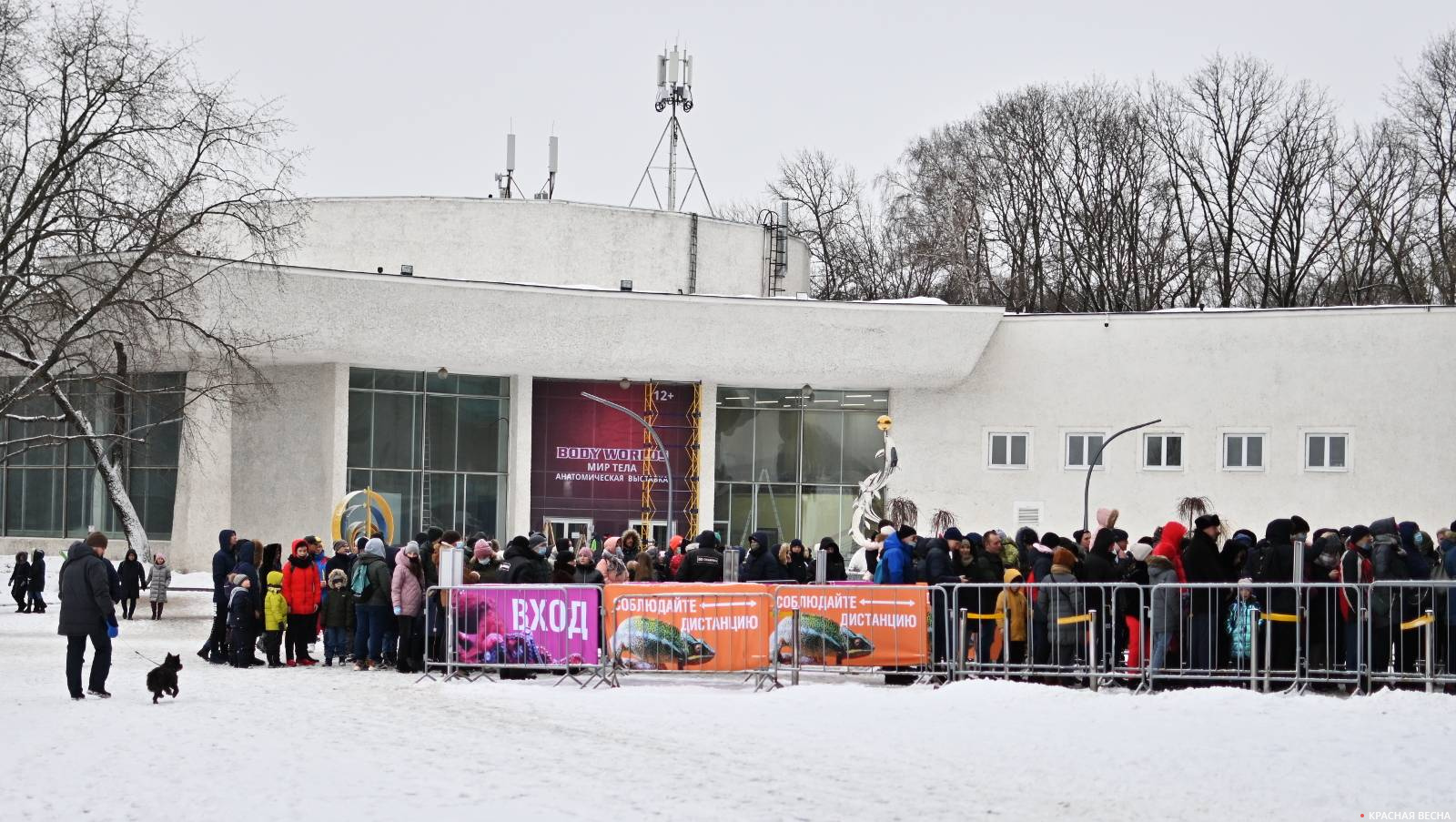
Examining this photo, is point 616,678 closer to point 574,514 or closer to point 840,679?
point 840,679

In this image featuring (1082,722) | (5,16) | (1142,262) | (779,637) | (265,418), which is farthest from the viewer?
(1142,262)

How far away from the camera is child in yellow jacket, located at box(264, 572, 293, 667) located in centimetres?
2038

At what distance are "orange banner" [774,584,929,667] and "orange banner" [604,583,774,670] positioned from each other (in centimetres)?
25

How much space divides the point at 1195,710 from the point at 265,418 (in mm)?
38427

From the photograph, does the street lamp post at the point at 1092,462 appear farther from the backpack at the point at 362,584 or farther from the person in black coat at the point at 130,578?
the backpack at the point at 362,584

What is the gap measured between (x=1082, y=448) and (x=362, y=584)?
3131 centimetres

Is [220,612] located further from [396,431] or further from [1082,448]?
[1082,448]

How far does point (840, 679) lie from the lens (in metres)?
17.4

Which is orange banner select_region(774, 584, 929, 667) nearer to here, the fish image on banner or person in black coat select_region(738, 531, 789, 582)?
the fish image on banner

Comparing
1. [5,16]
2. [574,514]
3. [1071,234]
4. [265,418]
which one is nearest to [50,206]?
[5,16]

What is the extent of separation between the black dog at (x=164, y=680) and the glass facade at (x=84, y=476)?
1327 inches

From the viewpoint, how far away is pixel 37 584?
34.6m

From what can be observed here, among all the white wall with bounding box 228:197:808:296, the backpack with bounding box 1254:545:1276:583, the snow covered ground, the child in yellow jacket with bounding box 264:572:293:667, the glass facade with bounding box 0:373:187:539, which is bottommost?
the snow covered ground

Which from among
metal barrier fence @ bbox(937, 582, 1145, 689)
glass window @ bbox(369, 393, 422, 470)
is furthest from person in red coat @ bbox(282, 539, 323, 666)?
glass window @ bbox(369, 393, 422, 470)
